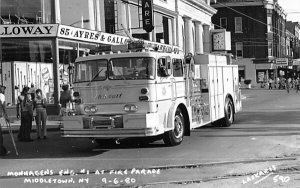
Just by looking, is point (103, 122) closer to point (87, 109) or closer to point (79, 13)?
Result: point (87, 109)

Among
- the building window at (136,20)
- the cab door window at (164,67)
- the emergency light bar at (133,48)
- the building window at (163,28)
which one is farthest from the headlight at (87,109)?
the building window at (163,28)

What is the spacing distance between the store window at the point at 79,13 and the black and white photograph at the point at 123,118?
0.08 m

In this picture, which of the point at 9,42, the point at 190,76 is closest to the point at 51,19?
the point at 9,42

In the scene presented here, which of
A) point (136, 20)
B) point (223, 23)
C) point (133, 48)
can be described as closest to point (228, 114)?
point (133, 48)

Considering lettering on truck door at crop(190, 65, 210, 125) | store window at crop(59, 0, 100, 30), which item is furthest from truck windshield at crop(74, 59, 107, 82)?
store window at crop(59, 0, 100, 30)

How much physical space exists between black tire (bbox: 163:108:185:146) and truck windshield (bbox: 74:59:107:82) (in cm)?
204

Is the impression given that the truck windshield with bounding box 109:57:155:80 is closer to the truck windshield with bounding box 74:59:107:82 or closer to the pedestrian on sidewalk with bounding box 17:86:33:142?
the truck windshield with bounding box 74:59:107:82

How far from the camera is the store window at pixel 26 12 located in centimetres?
2211

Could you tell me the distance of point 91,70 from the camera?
11398 mm

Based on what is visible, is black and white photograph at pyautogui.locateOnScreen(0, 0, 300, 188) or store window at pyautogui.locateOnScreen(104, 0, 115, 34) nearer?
black and white photograph at pyautogui.locateOnScreen(0, 0, 300, 188)

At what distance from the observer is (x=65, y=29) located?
22.6 meters

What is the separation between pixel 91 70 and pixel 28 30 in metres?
11.5

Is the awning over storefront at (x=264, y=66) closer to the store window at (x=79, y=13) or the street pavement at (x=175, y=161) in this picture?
the store window at (x=79, y=13)

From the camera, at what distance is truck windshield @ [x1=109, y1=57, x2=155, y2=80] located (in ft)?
35.8
